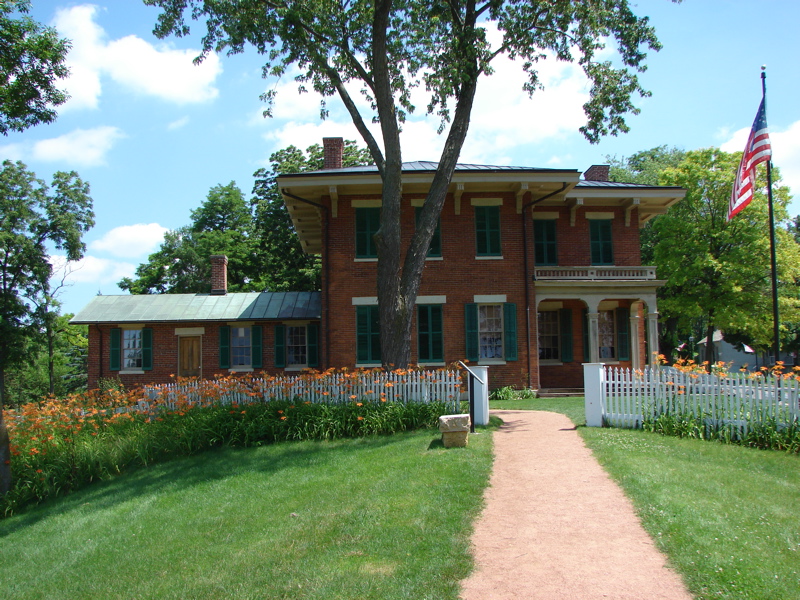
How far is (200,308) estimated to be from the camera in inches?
867

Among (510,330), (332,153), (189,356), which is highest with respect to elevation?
(332,153)

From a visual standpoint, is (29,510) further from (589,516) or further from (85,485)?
(589,516)

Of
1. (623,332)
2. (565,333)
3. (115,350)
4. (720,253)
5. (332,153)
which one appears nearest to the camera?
(565,333)

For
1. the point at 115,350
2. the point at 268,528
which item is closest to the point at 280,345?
the point at 115,350

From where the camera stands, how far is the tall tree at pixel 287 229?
108ft

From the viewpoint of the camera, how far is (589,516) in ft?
21.5

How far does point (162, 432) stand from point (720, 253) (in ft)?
80.9

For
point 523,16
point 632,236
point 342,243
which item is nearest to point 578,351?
point 632,236

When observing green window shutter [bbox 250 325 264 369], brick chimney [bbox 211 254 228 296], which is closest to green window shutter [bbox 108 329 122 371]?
brick chimney [bbox 211 254 228 296]

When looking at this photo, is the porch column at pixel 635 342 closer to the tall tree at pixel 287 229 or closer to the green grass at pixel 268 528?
the green grass at pixel 268 528

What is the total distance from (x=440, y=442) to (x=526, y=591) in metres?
5.14

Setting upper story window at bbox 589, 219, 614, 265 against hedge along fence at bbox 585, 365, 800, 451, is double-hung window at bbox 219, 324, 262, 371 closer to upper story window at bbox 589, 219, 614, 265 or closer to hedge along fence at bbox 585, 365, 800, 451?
upper story window at bbox 589, 219, 614, 265

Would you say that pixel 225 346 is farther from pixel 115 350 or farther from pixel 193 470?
pixel 193 470

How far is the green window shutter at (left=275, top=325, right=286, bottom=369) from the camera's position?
21.3 meters
